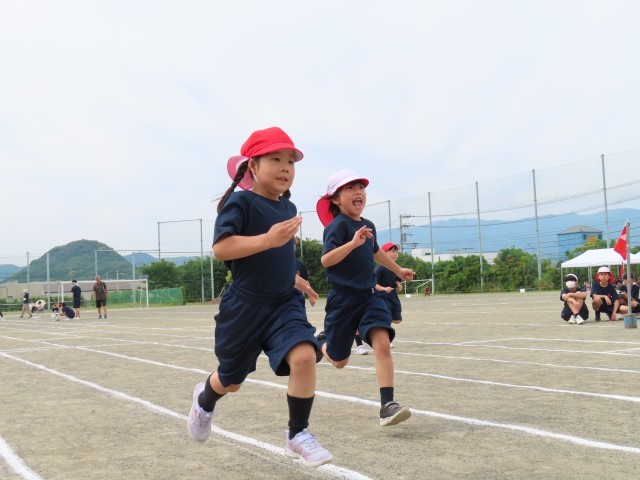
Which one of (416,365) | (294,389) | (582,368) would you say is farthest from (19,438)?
(582,368)

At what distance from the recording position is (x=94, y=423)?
17.9ft

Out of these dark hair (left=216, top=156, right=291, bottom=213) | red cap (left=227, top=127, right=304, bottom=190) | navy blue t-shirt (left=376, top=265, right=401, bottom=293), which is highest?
red cap (left=227, top=127, right=304, bottom=190)

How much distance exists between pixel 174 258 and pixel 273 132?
5101 cm

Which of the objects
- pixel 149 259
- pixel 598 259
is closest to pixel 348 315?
pixel 598 259

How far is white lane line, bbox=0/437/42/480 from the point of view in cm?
397

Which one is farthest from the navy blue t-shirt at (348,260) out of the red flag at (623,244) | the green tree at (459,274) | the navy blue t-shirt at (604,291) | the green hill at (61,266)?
the green hill at (61,266)

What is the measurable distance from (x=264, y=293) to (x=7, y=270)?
56.7 m

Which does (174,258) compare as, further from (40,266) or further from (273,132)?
(273,132)

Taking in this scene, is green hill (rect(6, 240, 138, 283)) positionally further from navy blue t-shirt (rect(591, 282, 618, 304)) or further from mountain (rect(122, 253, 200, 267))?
navy blue t-shirt (rect(591, 282, 618, 304))

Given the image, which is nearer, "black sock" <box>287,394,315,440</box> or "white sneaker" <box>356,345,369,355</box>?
"black sock" <box>287,394,315,440</box>

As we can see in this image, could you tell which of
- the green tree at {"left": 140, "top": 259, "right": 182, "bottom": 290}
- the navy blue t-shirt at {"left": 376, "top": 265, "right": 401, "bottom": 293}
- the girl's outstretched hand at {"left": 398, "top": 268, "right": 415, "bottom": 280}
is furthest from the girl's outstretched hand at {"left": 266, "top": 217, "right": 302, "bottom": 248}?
the green tree at {"left": 140, "top": 259, "right": 182, "bottom": 290}

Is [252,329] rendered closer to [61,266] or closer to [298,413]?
[298,413]

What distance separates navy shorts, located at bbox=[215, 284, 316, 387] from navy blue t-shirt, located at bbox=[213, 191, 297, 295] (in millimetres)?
59

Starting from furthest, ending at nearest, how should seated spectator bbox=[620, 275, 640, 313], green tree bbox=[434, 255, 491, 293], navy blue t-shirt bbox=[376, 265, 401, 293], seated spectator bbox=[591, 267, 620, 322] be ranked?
green tree bbox=[434, 255, 491, 293], seated spectator bbox=[591, 267, 620, 322], seated spectator bbox=[620, 275, 640, 313], navy blue t-shirt bbox=[376, 265, 401, 293]
